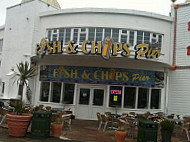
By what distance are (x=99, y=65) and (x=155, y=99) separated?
4.47 m

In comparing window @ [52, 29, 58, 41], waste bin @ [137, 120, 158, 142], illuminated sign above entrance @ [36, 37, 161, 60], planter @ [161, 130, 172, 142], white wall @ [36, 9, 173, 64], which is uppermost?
white wall @ [36, 9, 173, 64]

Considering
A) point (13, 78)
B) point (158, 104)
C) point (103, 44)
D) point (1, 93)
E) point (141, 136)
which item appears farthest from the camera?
point (1, 93)

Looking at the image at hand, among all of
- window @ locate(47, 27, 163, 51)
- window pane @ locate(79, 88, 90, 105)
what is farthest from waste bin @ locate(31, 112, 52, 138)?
window @ locate(47, 27, 163, 51)

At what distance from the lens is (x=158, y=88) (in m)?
15.9

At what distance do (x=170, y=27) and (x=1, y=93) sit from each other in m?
13.9

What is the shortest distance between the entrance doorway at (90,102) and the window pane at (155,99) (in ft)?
10.9

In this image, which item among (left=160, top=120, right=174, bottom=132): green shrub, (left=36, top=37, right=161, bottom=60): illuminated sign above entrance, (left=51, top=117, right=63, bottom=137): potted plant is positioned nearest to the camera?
(left=51, top=117, right=63, bottom=137): potted plant

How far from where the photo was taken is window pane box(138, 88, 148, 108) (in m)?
15.5

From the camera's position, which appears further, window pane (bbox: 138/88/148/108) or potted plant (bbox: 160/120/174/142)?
window pane (bbox: 138/88/148/108)

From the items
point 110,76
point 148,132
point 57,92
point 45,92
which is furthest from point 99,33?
point 148,132

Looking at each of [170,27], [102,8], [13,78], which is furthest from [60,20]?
[170,27]

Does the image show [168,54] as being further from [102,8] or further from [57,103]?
[57,103]

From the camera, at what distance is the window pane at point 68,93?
52.1ft

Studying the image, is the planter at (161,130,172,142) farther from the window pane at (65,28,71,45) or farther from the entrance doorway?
the window pane at (65,28,71,45)
